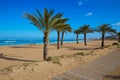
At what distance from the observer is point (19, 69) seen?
7.56 meters

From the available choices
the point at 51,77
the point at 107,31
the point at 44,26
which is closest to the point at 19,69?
the point at 51,77

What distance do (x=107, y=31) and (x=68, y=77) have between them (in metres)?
31.0

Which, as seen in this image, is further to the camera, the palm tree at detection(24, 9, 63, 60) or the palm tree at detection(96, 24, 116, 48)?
the palm tree at detection(96, 24, 116, 48)

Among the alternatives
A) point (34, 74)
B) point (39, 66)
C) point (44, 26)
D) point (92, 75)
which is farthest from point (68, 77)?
point (44, 26)

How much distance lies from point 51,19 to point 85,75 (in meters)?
7.87

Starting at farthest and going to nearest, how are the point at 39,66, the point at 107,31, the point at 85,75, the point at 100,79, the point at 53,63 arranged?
1. the point at 107,31
2. the point at 53,63
3. the point at 39,66
4. the point at 85,75
5. the point at 100,79

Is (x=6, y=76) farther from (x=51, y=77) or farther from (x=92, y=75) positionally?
(x=92, y=75)

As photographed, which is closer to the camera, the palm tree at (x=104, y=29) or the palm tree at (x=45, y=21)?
the palm tree at (x=45, y=21)

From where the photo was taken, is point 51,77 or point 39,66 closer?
point 51,77

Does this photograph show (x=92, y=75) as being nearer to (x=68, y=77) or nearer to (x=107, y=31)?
(x=68, y=77)

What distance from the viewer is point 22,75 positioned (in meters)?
7.09

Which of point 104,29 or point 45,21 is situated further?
point 104,29

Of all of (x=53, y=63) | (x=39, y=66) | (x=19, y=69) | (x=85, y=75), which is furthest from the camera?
(x=53, y=63)

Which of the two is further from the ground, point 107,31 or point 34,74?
point 107,31
